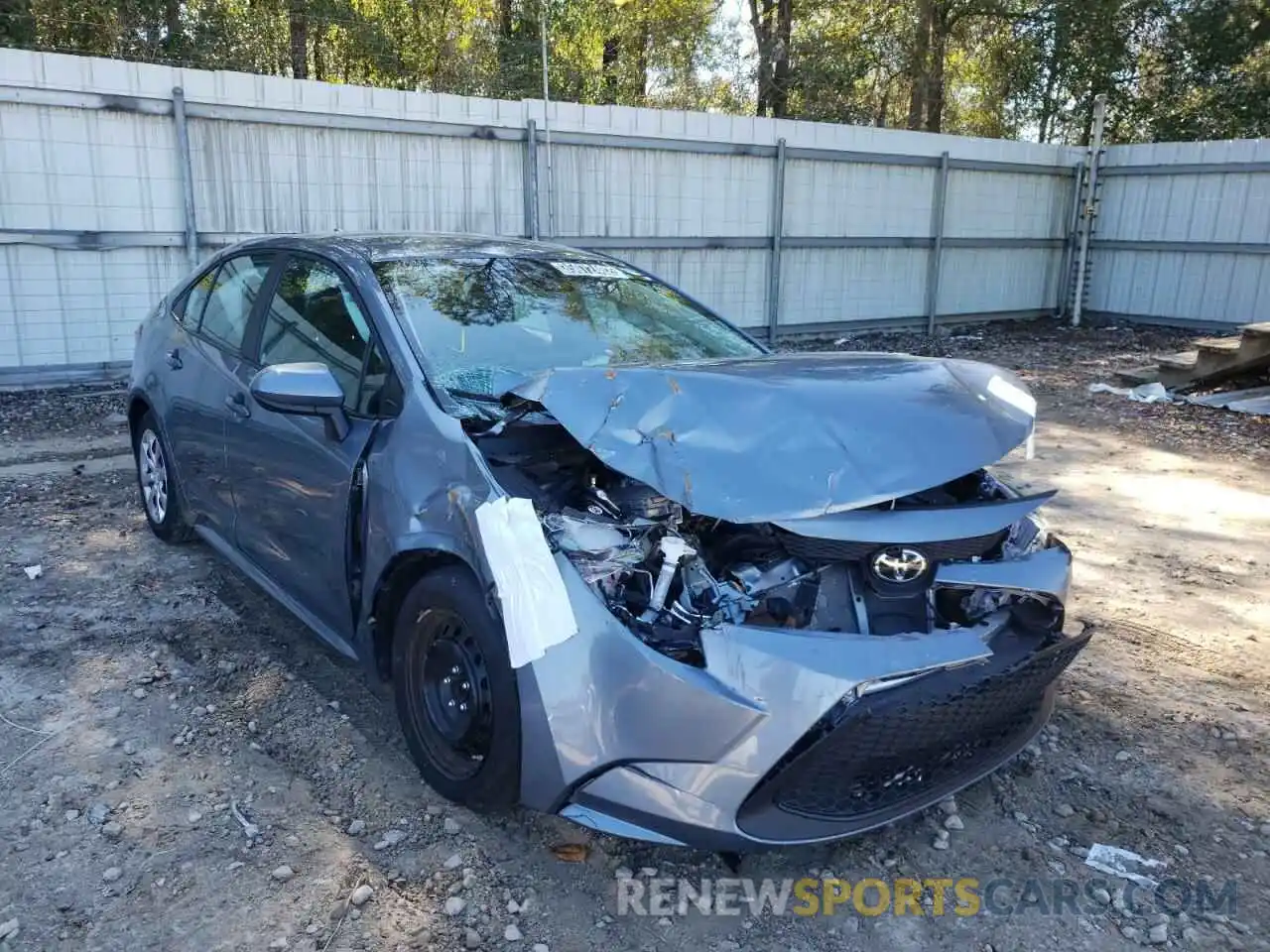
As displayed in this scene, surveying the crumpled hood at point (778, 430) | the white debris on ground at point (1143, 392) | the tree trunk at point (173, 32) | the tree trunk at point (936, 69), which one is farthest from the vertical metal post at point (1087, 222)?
the tree trunk at point (173, 32)

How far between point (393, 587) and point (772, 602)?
1.17 metres

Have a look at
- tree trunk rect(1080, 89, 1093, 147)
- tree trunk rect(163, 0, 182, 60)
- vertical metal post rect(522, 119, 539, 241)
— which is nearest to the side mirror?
vertical metal post rect(522, 119, 539, 241)

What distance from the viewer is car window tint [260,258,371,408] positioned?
3350mm

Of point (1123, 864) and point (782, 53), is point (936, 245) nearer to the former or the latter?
point (782, 53)

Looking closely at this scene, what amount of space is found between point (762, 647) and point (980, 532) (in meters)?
0.76

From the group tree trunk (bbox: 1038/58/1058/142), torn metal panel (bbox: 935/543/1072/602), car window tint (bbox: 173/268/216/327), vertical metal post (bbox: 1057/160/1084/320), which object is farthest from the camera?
tree trunk (bbox: 1038/58/1058/142)

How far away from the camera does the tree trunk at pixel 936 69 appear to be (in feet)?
69.0

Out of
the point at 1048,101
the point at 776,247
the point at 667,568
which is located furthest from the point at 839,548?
the point at 1048,101

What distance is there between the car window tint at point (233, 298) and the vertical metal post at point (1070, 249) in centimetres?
1421

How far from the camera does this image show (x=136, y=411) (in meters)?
5.07

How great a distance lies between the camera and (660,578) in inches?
98.4

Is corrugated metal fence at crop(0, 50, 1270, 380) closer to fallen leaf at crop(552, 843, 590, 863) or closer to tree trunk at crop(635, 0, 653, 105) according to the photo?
fallen leaf at crop(552, 843, 590, 863)

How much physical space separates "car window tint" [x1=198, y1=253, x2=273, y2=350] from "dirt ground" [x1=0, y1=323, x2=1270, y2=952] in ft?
3.86

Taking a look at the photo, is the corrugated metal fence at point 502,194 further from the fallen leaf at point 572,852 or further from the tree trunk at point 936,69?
the tree trunk at point 936,69
